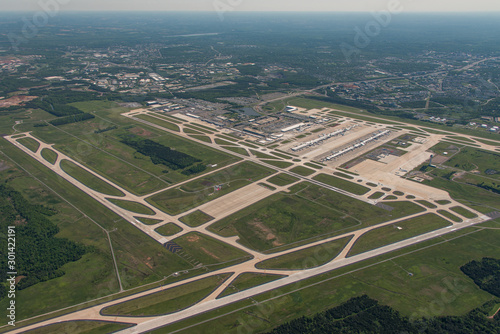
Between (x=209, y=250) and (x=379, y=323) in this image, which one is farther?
(x=209, y=250)

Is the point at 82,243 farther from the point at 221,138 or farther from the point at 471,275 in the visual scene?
the point at 471,275

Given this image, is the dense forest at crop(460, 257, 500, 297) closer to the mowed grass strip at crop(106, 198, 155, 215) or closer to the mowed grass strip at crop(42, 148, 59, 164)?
the mowed grass strip at crop(106, 198, 155, 215)

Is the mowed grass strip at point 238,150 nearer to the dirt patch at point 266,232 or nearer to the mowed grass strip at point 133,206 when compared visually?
the dirt patch at point 266,232

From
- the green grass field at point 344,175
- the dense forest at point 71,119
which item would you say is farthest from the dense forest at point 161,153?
the green grass field at point 344,175

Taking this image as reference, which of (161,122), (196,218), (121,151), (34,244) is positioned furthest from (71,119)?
(196,218)

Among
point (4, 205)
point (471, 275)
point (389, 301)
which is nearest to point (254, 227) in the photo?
point (389, 301)

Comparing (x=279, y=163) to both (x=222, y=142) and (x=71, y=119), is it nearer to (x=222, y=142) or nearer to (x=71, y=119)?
(x=222, y=142)
